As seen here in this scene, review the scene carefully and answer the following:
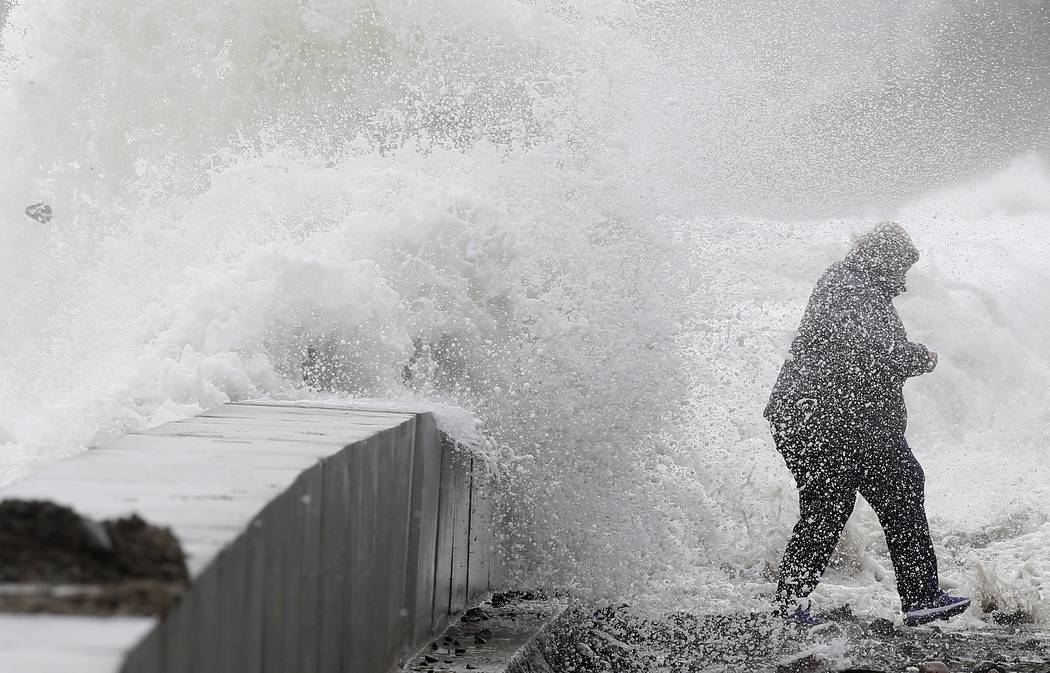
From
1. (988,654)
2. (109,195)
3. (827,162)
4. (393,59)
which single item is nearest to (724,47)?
(827,162)

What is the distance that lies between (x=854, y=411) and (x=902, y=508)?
49 cm

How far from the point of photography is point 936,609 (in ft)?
17.6

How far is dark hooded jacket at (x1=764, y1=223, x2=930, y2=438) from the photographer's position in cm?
556

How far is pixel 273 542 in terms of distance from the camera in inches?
85.9

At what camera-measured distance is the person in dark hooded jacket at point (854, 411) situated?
18.2 feet

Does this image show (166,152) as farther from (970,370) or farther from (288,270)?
(970,370)

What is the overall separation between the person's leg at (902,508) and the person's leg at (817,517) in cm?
11

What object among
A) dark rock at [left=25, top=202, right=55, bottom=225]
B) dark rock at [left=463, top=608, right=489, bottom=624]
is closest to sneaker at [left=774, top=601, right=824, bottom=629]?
dark rock at [left=463, top=608, right=489, bottom=624]

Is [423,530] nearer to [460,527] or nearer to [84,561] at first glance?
[460,527]

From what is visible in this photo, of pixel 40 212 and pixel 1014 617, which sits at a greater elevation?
pixel 40 212

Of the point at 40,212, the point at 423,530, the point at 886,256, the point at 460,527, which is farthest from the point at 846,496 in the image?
the point at 40,212

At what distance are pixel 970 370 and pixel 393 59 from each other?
26.6 feet

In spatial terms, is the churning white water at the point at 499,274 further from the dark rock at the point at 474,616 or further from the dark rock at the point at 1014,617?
the dark rock at the point at 474,616

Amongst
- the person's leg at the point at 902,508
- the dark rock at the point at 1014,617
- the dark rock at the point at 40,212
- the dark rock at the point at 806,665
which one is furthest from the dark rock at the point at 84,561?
the dark rock at the point at 40,212
